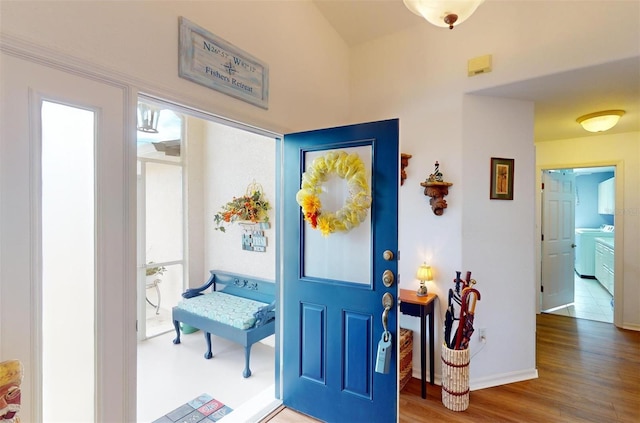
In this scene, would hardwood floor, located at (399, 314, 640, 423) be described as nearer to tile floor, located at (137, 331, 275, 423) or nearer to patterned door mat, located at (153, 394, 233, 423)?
tile floor, located at (137, 331, 275, 423)

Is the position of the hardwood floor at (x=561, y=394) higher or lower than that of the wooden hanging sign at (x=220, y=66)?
lower

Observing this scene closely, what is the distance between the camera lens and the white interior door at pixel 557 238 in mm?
4277

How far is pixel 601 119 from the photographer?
2.93 m

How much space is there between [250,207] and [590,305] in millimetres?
5322

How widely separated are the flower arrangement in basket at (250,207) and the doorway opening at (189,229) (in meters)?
0.09

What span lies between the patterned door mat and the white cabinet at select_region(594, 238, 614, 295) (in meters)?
6.15

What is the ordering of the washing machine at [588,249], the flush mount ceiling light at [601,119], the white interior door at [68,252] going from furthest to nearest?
the washing machine at [588,249]
the flush mount ceiling light at [601,119]
the white interior door at [68,252]

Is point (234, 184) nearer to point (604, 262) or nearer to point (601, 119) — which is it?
point (601, 119)

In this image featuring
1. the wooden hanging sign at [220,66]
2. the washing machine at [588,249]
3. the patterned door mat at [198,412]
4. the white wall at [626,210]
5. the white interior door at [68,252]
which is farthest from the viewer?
the washing machine at [588,249]

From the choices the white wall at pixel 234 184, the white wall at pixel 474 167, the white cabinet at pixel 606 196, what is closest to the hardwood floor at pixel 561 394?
the white wall at pixel 474 167

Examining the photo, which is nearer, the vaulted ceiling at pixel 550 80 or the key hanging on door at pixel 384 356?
the key hanging on door at pixel 384 356

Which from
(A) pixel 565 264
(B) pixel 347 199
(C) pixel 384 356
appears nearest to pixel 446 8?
(B) pixel 347 199

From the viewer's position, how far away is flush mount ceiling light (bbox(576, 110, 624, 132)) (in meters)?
2.89

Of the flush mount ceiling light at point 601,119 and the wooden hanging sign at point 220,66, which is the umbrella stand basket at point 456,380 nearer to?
the wooden hanging sign at point 220,66
